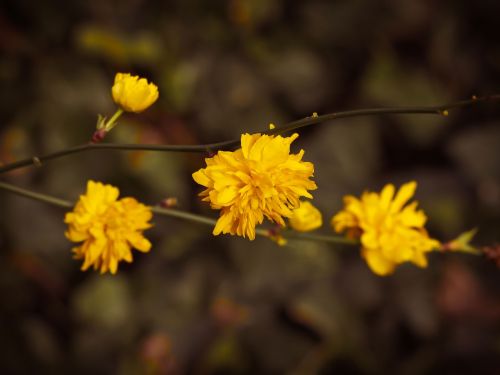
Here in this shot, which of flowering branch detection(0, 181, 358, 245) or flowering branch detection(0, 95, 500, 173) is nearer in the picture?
flowering branch detection(0, 95, 500, 173)

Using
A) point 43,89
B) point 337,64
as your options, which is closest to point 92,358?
point 43,89

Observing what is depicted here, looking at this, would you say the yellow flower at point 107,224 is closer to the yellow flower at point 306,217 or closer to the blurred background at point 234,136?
the yellow flower at point 306,217

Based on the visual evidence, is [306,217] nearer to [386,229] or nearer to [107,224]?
[386,229]

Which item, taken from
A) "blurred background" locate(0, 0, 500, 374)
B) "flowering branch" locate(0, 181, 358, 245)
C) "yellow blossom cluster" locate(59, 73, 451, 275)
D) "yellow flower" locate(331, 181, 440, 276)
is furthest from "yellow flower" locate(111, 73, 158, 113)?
"blurred background" locate(0, 0, 500, 374)

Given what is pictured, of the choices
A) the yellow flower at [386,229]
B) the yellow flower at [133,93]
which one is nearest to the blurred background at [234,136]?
the yellow flower at [386,229]

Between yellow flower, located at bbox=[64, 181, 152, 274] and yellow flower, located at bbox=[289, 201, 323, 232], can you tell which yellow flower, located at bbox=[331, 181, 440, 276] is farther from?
yellow flower, located at bbox=[64, 181, 152, 274]

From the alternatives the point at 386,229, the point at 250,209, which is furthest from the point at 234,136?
the point at 250,209
